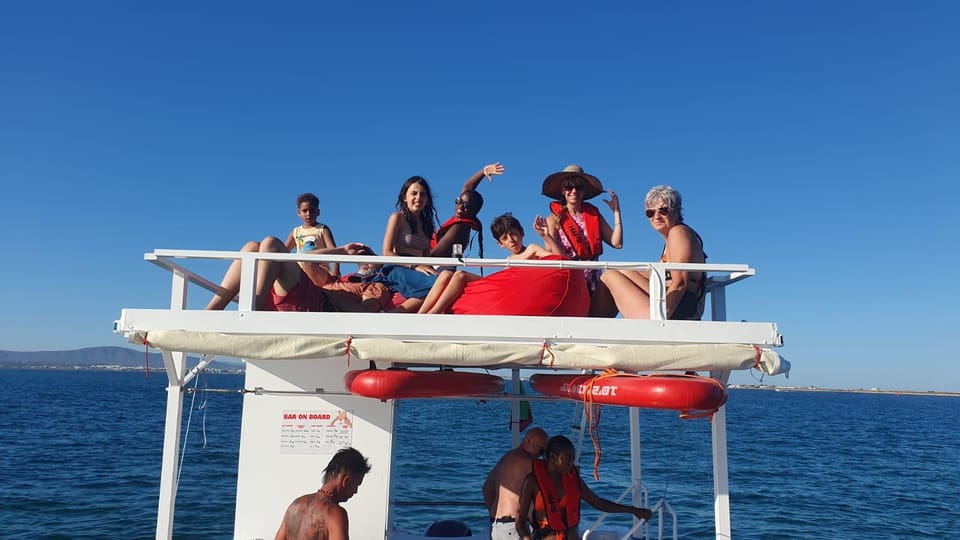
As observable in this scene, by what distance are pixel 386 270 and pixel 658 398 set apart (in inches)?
137

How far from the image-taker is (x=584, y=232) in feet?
22.1

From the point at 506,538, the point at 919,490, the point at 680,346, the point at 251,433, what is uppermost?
the point at 680,346

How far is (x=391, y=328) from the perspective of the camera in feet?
17.3

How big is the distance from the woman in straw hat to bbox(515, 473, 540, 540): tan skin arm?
198 cm

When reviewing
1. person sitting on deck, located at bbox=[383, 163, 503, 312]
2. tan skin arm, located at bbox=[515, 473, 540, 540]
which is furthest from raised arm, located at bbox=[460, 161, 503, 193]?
tan skin arm, located at bbox=[515, 473, 540, 540]

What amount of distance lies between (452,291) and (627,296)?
4.95 feet

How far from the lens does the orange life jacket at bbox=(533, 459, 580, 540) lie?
5.65 m

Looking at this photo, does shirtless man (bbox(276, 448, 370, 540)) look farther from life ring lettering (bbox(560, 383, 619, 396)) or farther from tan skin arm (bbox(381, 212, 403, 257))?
tan skin arm (bbox(381, 212, 403, 257))

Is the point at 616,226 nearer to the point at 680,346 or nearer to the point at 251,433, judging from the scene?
the point at 680,346

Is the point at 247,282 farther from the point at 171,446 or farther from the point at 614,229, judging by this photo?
the point at 614,229

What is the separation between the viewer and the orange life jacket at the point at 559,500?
18.5ft

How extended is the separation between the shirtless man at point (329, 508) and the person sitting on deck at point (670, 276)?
2.56m

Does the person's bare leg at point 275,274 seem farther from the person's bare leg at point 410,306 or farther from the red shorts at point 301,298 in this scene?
the person's bare leg at point 410,306

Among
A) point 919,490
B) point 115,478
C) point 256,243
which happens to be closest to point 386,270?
point 256,243
